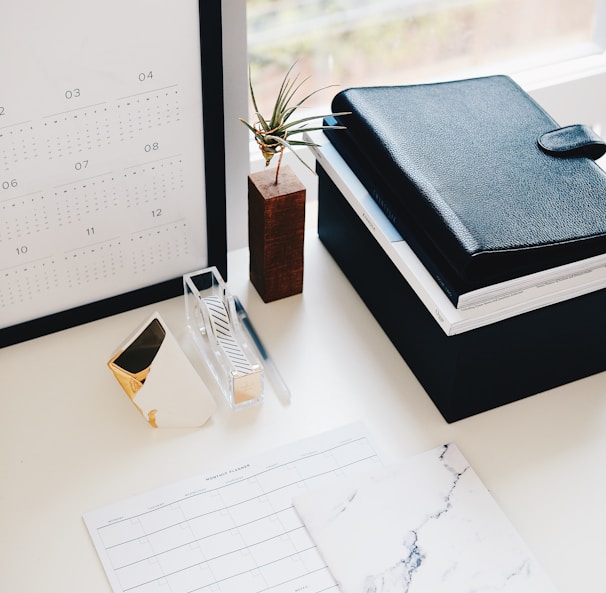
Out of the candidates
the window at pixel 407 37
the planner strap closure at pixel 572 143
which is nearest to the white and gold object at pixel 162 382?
the planner strap closure at pixel 572 143

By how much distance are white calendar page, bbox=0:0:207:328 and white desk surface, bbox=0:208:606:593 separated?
69 millimetres

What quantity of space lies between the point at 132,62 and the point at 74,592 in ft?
1.61

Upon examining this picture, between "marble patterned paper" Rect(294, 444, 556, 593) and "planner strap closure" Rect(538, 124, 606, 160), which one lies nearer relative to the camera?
"marble patterned paper" Rect(294, 444, 556, 593)

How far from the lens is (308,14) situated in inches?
59.6

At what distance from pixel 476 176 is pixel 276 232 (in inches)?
8.9

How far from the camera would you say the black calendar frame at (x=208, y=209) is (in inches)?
37.6

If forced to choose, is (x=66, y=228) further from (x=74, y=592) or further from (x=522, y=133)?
(x=522, y=133)

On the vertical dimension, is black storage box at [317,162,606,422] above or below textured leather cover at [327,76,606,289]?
below

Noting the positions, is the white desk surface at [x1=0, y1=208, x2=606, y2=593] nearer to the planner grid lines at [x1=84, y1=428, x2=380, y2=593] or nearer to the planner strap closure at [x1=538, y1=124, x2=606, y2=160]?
the planner grid lines at [x1=84, y1=428, x2=380, y2=593]

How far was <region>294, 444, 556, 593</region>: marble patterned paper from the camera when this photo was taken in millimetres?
861

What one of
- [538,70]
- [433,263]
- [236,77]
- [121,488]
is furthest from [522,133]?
[121,488]

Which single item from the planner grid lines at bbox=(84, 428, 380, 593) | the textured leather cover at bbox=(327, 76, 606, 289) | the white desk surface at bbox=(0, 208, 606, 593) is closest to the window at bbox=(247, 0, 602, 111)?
the textured leather cover at bbox=(327, 76, 606, 289)

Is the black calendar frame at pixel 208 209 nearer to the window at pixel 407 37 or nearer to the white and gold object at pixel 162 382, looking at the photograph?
the white and gold object at pixel 162 382

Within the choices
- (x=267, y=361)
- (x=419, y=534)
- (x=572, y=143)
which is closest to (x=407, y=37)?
(x=572, y=143)
